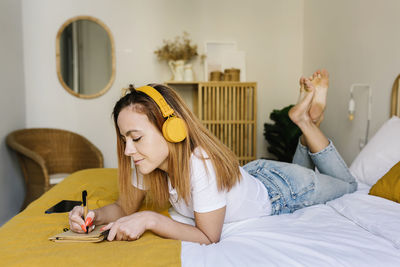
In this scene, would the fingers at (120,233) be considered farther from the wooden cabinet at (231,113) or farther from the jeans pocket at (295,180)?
the wooden cabinet at (231,113)

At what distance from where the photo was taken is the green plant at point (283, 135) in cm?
289

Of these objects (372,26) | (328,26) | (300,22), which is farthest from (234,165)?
(300,22)

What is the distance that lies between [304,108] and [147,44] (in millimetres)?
2271

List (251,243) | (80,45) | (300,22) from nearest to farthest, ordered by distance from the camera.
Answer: (251,243) → (80,45) → (300,22)

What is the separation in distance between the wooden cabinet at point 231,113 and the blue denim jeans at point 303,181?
161cm

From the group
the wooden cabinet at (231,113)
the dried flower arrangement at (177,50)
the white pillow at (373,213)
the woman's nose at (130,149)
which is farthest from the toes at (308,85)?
the dried flower arrangement at (177,50)

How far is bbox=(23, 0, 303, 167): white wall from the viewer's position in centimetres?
328

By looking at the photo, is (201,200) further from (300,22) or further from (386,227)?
(300,22)

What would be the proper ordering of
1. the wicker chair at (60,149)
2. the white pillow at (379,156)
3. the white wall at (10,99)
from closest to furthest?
the white pillow at (379,156) → the white wall at (10,99) → the wicker chair at (60,149)

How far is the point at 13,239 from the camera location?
973 millimetres

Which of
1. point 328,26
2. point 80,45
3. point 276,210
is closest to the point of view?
Result: point 276,210

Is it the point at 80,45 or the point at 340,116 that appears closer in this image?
the point at 340,116

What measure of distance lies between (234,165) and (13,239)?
751mm

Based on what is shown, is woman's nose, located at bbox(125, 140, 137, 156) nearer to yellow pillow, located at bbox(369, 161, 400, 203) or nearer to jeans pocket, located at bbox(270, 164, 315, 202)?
jeans pocket, located at bbox(270, 164, 315, 202)
